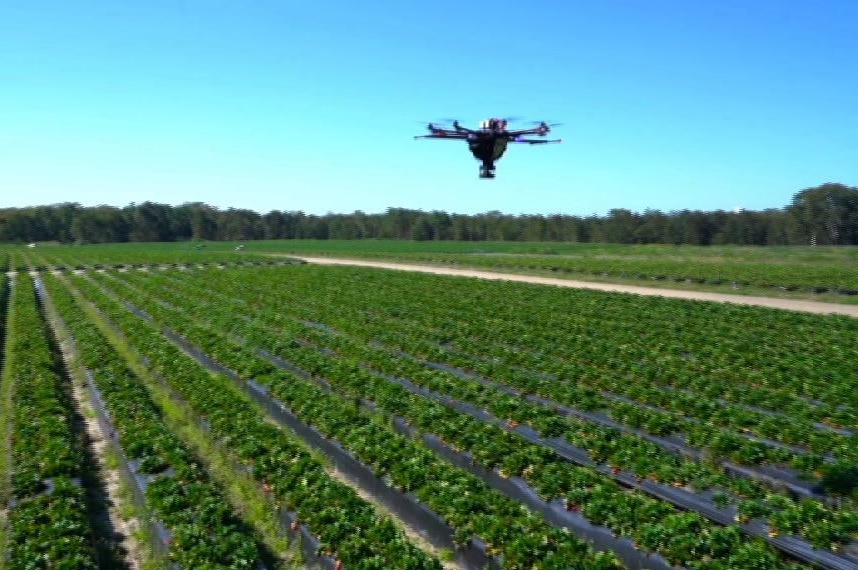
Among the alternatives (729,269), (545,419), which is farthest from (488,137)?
(729,269)

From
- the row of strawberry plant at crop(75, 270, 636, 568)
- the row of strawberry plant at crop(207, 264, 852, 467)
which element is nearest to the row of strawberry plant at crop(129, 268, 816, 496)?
the row of strawberry plant at crop(207, 264, 852, 467)

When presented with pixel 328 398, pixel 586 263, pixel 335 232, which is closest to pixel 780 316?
pixel 328 398

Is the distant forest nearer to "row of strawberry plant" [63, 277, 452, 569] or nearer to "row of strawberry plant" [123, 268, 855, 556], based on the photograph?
"row of strawberry plant" [123, 268, 855, 556]

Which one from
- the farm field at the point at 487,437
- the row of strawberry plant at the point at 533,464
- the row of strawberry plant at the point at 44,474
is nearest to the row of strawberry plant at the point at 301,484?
the farm field at the point at 487,437

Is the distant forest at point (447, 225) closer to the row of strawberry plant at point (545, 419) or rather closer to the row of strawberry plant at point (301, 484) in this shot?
the row of strawberry plant at point (545, 419)

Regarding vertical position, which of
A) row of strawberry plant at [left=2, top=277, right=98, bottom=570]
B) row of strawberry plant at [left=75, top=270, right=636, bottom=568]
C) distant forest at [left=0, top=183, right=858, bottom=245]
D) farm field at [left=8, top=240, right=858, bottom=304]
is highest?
distant forest at [left=0, top=183, right=858, bottom=245]
